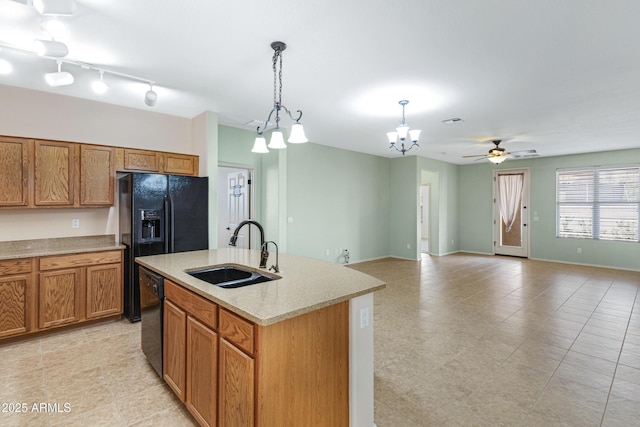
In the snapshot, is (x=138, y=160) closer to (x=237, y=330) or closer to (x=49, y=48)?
(x=49, y=48)

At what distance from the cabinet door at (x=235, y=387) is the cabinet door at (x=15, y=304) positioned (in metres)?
2.85

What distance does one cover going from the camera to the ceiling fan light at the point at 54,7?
5.95 feet

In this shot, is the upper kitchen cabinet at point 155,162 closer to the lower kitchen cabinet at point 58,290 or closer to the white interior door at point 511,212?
the lower kitchen cabinet at point 58,290

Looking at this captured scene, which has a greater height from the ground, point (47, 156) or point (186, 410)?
point (47, 156)

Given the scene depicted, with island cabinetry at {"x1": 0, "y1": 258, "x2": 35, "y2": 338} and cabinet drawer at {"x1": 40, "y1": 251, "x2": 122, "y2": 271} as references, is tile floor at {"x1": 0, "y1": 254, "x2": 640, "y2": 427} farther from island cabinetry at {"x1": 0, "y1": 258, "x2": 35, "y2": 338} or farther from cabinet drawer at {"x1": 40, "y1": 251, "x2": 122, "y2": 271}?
cabinet drawer at {"x1": 40, "y1": 251, "x2": 122, "y2": 271}

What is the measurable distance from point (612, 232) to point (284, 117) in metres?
7.74

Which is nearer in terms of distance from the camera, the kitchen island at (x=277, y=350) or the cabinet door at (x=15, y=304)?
the kitchen island at (x=277, y=350)

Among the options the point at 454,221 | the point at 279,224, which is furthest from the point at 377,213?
the point at 279,224

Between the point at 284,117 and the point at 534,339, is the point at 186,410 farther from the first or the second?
the point at 284,117

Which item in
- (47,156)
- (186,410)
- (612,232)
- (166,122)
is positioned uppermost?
(166,122)

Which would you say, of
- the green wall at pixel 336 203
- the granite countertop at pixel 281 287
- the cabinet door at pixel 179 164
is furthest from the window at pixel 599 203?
the cabinet door at pixel 179 164

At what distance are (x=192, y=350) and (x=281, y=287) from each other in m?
0.71

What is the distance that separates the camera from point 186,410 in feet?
6.91

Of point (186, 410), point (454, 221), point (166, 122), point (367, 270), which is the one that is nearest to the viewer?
point (186, 410)
